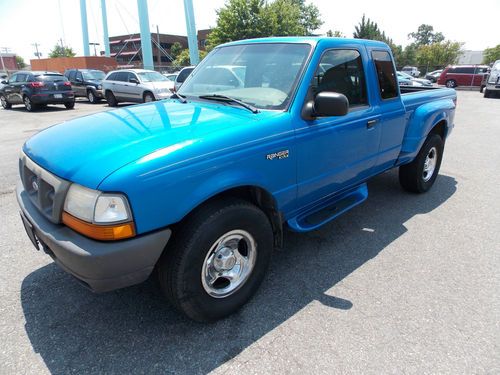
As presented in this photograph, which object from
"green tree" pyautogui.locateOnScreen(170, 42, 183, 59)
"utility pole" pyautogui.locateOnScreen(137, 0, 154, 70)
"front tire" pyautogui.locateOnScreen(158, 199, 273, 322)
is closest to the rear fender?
"front tire" pyautogui.locateOnScreen(158, 199, 273, 322)

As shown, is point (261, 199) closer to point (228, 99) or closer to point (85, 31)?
point (228, 99)

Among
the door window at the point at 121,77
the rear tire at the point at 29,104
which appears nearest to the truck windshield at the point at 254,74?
the door window at the point at 121,77

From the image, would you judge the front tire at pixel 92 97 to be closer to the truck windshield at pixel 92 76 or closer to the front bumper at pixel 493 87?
the truck windshield at pixel 92 76

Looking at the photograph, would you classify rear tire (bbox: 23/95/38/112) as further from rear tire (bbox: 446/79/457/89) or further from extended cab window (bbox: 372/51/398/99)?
rear tire (bbox: 446/79/457/89)

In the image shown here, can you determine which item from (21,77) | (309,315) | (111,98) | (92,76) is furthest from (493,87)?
(21,77)

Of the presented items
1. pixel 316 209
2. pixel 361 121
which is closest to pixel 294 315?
pixel 316 209

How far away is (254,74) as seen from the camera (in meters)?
3.16

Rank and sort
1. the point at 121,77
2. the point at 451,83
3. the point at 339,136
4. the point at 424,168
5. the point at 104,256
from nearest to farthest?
the point at 104,256 → the point at 339,136 → the point at 424,168 → the point at 121,77 → the point at 451,83

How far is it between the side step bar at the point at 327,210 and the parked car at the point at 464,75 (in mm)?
30930

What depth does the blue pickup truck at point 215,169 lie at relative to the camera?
2.01 metres

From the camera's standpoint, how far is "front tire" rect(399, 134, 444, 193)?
4826 mm

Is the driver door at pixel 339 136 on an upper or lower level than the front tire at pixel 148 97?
lower

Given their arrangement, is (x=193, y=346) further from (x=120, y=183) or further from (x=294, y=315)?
(x=120, y=183)

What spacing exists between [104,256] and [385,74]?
342cm
